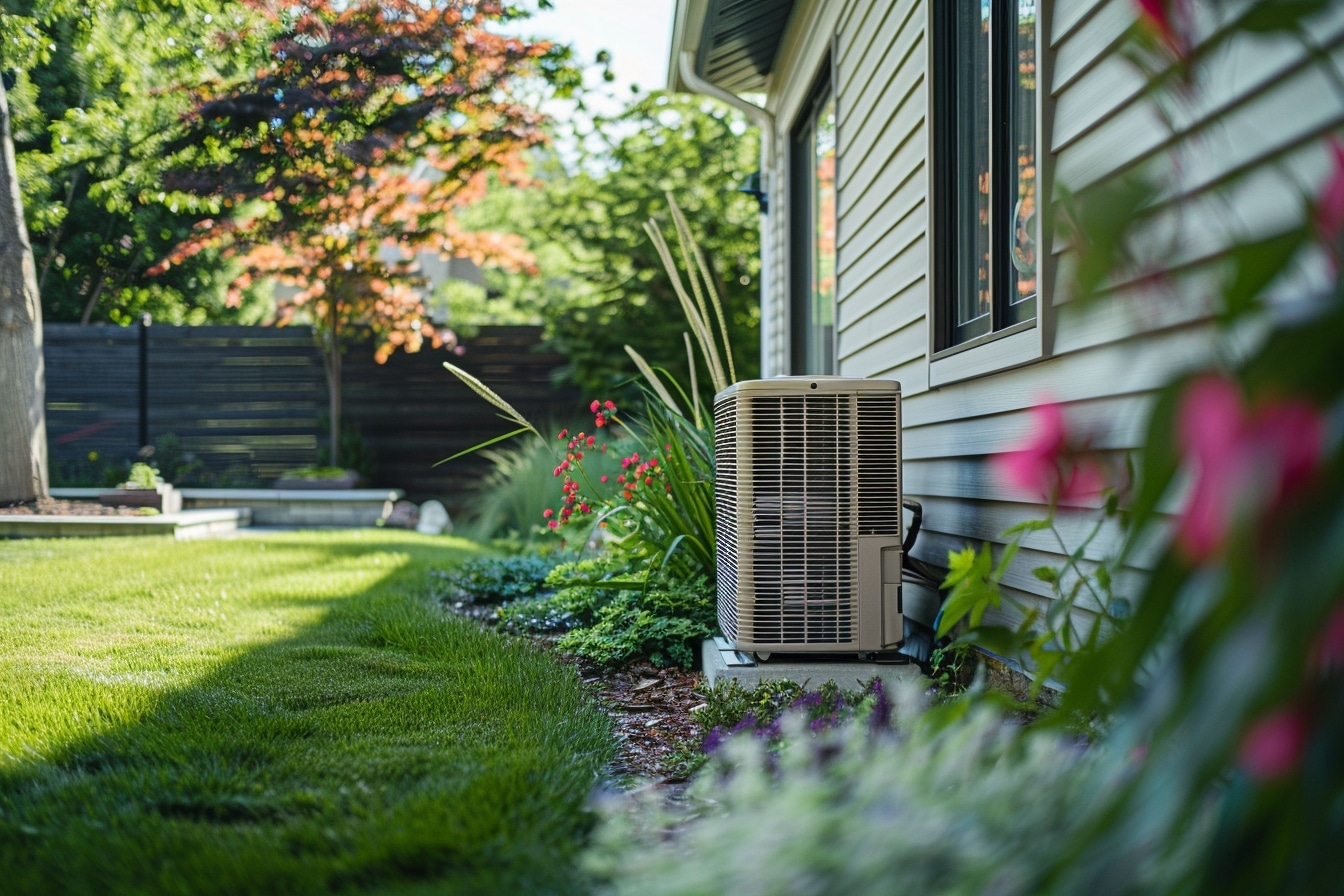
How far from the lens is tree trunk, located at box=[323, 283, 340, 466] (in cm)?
978

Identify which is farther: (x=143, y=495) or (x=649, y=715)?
(x=143, y=495)

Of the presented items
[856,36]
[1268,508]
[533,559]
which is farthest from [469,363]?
[1268,508]

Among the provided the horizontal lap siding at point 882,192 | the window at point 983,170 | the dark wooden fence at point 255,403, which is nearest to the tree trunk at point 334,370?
the dark wooden fence at point 255,403

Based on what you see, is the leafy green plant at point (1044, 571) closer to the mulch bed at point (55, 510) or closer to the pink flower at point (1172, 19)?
the pink flower at point (1172, 19)

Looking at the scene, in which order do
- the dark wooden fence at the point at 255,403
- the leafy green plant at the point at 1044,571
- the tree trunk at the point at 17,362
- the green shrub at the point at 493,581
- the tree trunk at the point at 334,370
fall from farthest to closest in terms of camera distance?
the dark wooden fence at the point at 255,403 → the tree trunk at the point at 334,370 → the tree trunk at the point at 17,362 → the green shrub at the point at 493,581 → the leafy green plant at the point at 1044,571

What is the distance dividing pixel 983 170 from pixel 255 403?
892 cm

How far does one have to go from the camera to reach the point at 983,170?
2.87m

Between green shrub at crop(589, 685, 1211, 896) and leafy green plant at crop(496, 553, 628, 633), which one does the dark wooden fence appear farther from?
green shrub at crop(589, 685, 1211, 896)

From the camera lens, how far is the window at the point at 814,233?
5055 mm

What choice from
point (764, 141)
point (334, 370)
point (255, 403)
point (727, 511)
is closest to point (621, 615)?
point (727, 511)

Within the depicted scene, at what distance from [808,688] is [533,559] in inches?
114

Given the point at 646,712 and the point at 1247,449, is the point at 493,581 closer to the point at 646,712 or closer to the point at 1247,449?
the point at 646,712

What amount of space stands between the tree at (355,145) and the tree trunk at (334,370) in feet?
0.04

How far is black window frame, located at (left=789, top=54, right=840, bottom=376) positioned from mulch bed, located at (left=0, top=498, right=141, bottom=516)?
15.8ft
